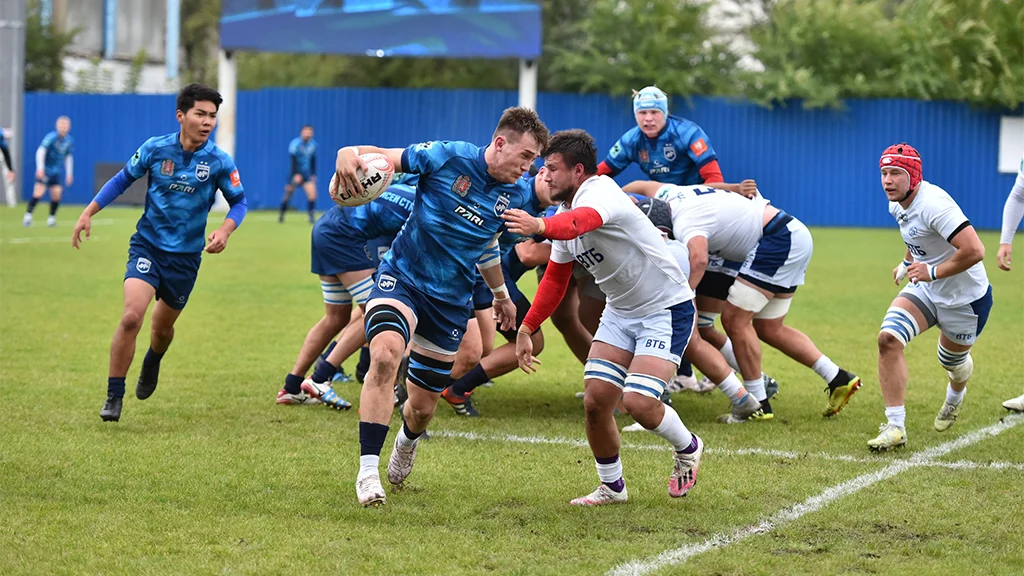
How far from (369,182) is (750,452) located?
2.93 metres

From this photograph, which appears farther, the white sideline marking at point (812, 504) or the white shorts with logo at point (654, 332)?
the white shorts with logo at point (654, 332)

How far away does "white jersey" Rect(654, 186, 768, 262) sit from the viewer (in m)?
8.23

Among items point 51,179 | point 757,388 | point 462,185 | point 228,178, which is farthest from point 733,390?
point 51,179

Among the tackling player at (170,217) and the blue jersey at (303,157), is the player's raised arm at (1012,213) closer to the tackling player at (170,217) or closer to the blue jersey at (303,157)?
the tackling player at (170,217)

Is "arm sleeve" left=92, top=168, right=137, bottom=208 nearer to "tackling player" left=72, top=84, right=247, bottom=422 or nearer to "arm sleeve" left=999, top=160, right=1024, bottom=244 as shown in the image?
"tackling player" left=72, top=84, right=247, bottom=422

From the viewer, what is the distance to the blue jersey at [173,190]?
7.87 metres

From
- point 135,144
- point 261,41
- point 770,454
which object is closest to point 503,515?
point 770,454

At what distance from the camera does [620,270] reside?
602 centimetres

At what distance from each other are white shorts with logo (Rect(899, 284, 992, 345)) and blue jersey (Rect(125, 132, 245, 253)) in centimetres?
428

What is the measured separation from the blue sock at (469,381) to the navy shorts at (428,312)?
6.46 feet

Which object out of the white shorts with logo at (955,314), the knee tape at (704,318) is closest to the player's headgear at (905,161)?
the white shorts with logo at (955,314)

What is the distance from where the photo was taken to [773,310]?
343 inches

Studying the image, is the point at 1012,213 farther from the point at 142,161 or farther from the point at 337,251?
the point at 142,161

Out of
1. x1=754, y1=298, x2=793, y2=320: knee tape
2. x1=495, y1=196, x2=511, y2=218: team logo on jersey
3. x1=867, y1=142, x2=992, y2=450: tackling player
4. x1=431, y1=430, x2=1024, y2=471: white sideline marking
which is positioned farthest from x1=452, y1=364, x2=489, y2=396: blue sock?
x1=867, y1=142, x2=992, y2=450: tackling player
